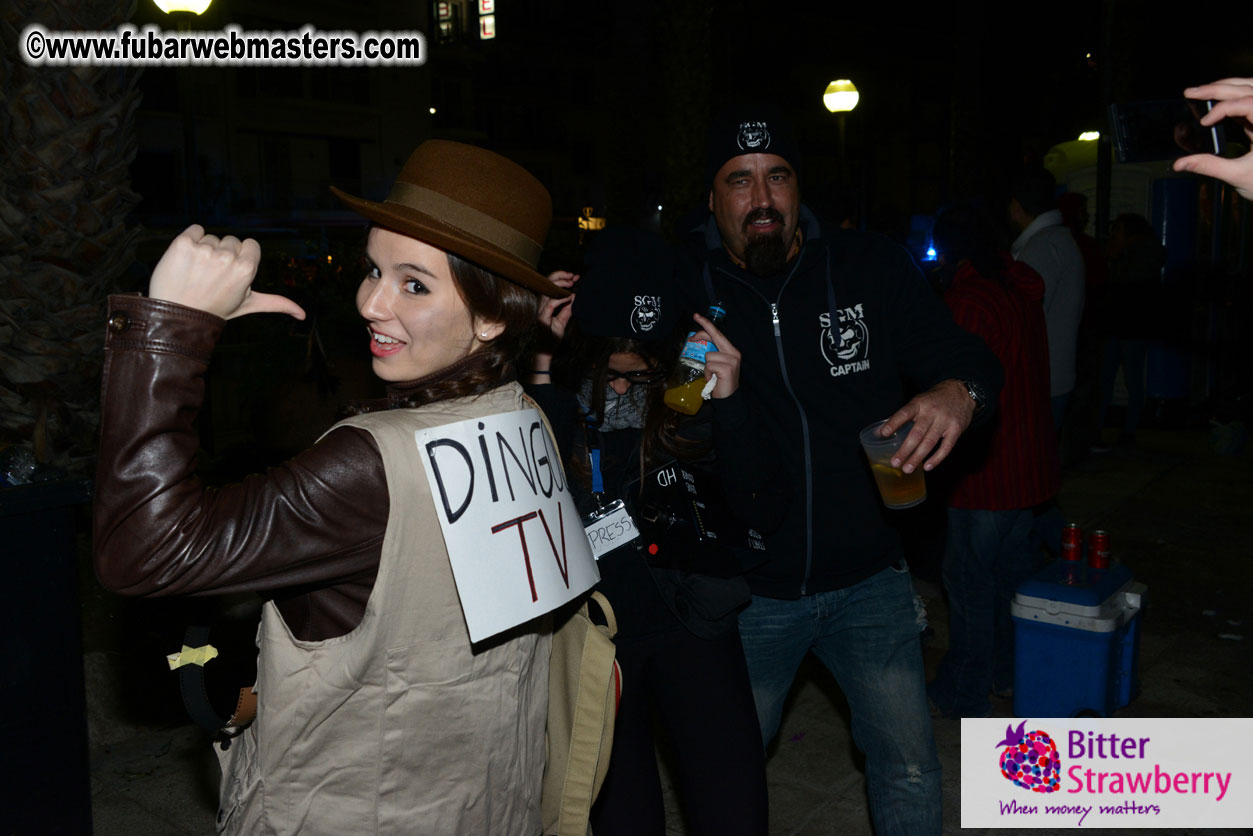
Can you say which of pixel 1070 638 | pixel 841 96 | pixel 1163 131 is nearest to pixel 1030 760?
pixel 1070 638

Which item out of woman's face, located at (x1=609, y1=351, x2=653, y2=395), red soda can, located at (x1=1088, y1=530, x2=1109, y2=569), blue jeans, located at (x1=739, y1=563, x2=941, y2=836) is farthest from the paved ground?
woman's face, located at (x1=609, y1=351, x2=653, y2=395)

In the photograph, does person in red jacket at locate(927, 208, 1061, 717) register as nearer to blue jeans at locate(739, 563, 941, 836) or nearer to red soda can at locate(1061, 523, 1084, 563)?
red soda can at locate(1061, 523, 1084, 563)

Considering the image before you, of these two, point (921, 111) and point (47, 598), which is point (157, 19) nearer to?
point (921, 111)

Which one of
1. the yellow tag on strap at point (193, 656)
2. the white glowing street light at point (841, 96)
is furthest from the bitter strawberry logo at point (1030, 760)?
the white glowing street light at point (841, 96)

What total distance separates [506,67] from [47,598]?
53.4 meters

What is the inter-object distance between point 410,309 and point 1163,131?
152cm

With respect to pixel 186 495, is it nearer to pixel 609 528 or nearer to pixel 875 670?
pixel 609 528

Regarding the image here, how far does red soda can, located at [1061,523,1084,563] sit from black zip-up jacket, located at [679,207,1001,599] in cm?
204

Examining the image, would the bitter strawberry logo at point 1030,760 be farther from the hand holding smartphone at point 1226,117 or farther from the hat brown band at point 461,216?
the hat brown band at point 461,216

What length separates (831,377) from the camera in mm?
3008

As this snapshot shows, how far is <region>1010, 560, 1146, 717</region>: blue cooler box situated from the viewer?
4.48 meters

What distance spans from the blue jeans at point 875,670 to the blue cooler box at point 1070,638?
1778 mm

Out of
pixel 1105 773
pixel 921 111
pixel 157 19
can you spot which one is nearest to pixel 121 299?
pixel 1105 773

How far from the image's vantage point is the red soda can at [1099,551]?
4.71 meters
